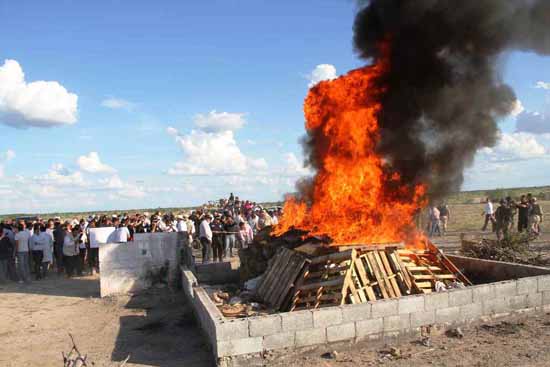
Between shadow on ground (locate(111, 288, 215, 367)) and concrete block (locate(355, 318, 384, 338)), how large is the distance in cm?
225

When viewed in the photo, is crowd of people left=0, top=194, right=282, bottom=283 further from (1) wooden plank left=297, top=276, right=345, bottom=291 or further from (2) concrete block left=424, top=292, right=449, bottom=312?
(2) concrete block left=424, top=292, right=449, bottom=312

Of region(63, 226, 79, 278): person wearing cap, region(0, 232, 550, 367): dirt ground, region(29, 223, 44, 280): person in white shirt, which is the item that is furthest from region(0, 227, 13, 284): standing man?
region(0, 232, 550, 367): dirt ground

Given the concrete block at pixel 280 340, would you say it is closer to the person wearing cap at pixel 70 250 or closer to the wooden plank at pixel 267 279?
the wooden plank at pixel 267 279

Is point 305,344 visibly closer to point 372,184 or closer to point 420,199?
point 372,184

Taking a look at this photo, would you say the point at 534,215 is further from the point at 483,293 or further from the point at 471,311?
the point at 471,311

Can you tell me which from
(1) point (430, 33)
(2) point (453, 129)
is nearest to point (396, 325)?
(2) point (453, 129)

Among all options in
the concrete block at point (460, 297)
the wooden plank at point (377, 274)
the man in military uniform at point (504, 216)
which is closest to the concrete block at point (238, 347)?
the wooden plank at point (377, 274)

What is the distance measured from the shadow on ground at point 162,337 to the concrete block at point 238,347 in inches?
20.4

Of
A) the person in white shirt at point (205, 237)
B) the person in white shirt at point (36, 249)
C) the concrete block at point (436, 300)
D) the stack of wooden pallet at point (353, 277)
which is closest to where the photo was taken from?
the concrete block at point (436, 300)

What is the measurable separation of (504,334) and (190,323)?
18.7 ft

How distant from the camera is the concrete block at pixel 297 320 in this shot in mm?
6406

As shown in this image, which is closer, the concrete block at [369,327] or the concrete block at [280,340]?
the concrete block at [280,340]

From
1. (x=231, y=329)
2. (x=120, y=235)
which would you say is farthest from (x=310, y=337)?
(x=120, y=235)

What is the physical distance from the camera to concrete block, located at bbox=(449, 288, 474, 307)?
746 centimetres
